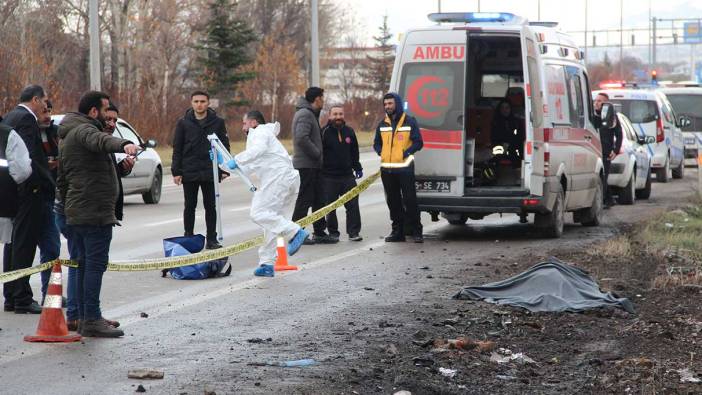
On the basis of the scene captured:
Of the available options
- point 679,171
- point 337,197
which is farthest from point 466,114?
point 679,171

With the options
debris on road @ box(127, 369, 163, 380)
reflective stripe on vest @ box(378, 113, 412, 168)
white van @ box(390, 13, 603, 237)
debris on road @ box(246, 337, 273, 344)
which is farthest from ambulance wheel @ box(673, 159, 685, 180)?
debris on road @ box(127, 369, 163, 380)

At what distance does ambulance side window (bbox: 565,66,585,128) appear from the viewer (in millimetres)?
16859

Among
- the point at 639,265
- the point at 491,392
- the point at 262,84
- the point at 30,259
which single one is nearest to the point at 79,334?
the point at 30,259

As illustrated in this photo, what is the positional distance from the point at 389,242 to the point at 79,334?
23.2 feet

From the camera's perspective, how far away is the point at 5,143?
990cm

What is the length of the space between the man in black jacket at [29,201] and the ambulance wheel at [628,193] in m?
14.4

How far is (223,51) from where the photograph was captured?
5872 centimetres

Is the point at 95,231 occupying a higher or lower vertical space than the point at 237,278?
higher

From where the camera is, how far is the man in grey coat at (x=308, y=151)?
15390 millimetres

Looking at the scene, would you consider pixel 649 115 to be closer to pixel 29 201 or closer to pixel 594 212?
pixel 594 212

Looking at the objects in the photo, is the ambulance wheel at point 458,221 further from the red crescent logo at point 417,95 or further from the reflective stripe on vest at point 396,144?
the reflective stripe on vest at point 396,144

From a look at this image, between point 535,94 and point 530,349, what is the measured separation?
22.7ft

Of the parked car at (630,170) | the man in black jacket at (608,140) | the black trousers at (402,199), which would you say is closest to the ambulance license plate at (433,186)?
the black trousers at (402,199)

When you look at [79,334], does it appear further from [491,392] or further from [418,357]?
[491,392]
